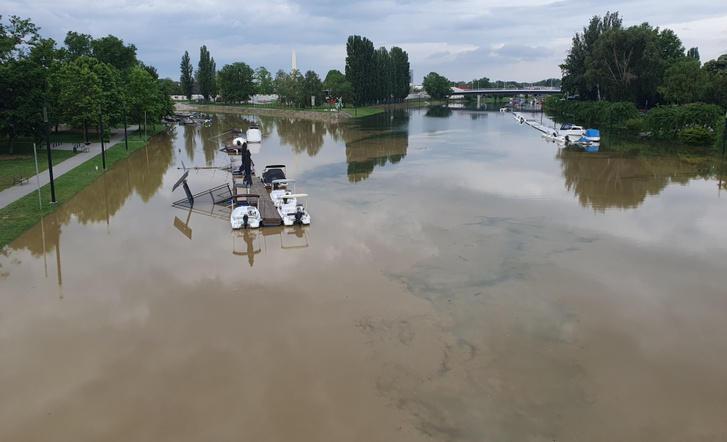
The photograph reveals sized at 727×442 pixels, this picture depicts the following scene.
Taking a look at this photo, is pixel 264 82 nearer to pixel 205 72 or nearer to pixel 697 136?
pixel 205 72

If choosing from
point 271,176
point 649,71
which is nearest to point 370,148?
point 271,176

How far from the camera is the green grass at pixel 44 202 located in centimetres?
1834

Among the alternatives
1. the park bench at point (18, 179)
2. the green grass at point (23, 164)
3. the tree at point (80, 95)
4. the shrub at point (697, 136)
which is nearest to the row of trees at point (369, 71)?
the tree at point (80, 95)

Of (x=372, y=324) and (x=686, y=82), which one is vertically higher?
(x=686, y=82)

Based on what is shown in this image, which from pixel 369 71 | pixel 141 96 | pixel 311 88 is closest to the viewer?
pixel 141 96

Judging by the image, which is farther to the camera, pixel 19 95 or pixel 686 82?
pixel 686 82

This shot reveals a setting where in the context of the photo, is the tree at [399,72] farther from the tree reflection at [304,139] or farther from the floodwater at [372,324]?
the floodwater at [372,324]

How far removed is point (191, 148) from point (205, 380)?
132ft

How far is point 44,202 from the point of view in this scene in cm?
2206

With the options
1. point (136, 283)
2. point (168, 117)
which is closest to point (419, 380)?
point (136, 283)

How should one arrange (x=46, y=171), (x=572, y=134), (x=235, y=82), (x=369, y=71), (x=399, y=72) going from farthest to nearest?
(x=399, y=72), (x=235, y=82), (x=369, y=71), (x=572, y=134), (x=46, y=171)

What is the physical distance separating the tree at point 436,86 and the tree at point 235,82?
241 feet

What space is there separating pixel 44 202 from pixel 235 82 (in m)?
105

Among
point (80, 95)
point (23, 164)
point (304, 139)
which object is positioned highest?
point (80, 95)
